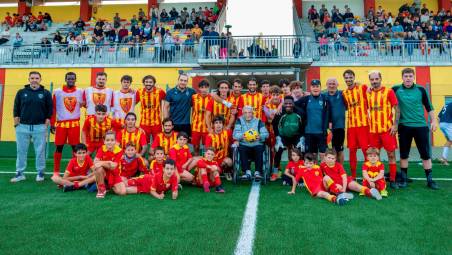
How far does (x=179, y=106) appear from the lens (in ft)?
20.7

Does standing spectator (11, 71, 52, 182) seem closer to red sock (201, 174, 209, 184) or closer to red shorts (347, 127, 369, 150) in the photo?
red sock (201, 174, 209, 184)

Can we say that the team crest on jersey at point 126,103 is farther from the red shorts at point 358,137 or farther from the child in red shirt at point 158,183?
the red shorts at point 358,137

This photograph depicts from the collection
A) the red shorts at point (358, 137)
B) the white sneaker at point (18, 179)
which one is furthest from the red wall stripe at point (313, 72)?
the white sneaker at point (18, 179)

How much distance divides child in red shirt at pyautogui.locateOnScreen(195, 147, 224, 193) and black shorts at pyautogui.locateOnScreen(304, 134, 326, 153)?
1.67 m

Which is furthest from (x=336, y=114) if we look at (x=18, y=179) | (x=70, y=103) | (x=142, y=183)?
(x=18, y=179)

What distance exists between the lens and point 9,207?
13.2ft

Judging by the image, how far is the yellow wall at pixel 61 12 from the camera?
25.4 meters

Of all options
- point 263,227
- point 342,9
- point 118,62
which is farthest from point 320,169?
point 342,9

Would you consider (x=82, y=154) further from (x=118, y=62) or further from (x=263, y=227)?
(x=118, y=62)

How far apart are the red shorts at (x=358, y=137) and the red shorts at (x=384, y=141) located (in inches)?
3.9

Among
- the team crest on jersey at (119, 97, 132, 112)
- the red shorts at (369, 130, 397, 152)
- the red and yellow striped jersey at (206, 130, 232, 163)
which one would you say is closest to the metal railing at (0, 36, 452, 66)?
the team crest on jersey at (119, 97, 132, 112)

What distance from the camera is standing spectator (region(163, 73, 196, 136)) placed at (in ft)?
20.7

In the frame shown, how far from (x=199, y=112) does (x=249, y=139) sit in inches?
54.3

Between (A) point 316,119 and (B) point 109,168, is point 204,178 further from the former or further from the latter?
(A) point 316,119
